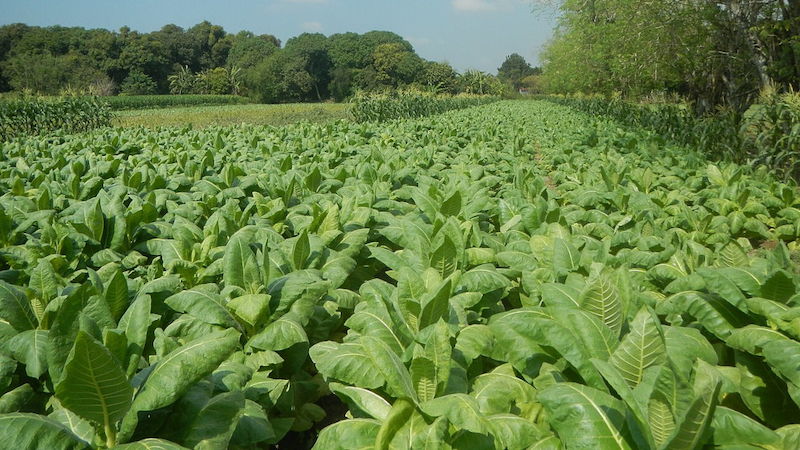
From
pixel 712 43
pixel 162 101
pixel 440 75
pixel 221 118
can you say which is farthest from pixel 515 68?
pixel 712 43

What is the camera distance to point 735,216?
4648mm

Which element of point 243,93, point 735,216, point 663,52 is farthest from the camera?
point 243,93

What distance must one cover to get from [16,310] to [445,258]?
1.96 meters

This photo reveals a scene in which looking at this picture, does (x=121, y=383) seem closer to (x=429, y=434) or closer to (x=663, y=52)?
(x=429, y=434)

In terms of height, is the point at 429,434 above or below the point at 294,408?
above

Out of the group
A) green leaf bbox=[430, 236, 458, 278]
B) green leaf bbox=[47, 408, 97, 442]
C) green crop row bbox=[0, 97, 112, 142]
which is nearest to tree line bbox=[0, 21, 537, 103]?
green crop row bbox=[0, 97, 112, 142]

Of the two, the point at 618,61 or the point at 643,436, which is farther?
the point at 618,61

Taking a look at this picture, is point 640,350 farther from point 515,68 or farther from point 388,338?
point 515,68

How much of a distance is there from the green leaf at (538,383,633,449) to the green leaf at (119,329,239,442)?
106cm

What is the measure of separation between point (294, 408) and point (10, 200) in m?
3.60

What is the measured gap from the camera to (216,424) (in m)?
1.55

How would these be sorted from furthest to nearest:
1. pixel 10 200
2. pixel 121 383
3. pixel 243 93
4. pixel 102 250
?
pixel 243 93, pixel 10 200, pixel 102 250, pixel 121 383

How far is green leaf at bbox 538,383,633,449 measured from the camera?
1385 millimetres

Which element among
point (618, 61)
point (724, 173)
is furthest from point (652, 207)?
point (618, 61)
